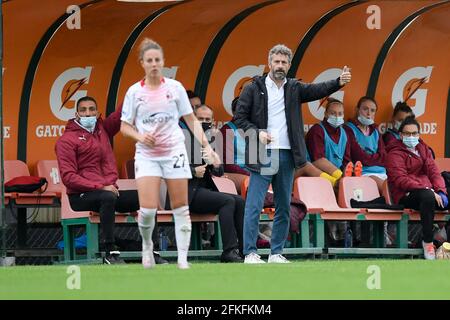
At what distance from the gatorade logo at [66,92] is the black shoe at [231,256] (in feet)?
11.7

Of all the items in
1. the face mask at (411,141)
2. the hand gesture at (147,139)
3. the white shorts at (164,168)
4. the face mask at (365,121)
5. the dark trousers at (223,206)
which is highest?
the face mask at (365,121)

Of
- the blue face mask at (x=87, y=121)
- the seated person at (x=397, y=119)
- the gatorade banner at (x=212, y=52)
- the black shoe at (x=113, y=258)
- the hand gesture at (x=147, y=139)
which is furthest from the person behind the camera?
the seated person at (x=397, y=119)

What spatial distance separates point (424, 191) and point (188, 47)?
11.9 feet

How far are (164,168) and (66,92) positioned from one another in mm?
5927

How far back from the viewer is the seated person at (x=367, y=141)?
19.4m

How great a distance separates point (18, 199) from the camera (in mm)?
17531

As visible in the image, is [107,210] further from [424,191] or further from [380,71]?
[380,71]

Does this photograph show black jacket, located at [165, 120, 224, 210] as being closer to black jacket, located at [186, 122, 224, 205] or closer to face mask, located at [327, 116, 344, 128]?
black jacket, located at [186, 122, 224, 205]

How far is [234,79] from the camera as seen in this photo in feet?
64.7

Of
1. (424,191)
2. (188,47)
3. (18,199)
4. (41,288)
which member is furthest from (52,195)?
(41,288)

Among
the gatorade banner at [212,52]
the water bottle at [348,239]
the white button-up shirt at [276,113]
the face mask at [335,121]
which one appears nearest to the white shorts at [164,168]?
the white button-up shirt at [276,113]

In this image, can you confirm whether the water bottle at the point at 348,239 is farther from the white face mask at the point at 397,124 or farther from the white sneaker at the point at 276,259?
the white sneaker at the point at 276,259

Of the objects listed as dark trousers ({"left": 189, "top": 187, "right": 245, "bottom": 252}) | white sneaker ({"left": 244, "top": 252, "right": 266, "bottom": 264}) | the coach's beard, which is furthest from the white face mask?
white sneaker ({"left": 244, "top": 252, "right": 266, "bottom": 264})
